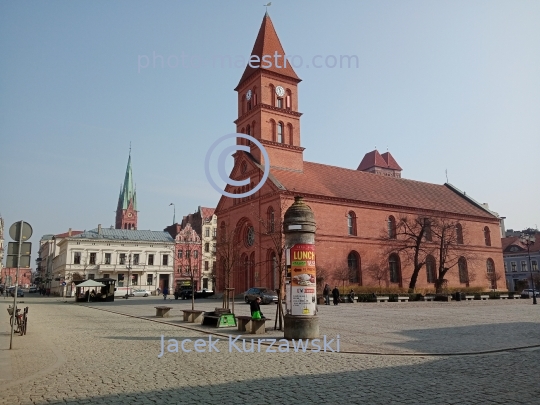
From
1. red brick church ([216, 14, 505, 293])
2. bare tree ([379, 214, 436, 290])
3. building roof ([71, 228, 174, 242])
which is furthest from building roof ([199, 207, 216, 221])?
bare tree ([379, 214, 436, 290])

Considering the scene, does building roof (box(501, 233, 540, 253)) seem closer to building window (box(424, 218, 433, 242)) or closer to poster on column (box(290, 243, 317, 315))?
building window (box(424, 218, 433, 242))

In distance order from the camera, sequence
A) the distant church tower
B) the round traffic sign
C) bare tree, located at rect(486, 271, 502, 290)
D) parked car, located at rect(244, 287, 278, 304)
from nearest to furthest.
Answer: the round traffic sign → parked car, located at rect(244, 287, 278, 304) → bare tree, located at rect(486, 271, 502, 290) → the distant church tower

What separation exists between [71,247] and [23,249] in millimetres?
61256

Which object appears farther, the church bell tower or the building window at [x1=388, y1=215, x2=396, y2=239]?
the building window at [x1=388, y1=215, x2=396, y2=239]

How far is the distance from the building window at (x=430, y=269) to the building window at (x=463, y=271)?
4.26 metres

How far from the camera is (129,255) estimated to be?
234 feet

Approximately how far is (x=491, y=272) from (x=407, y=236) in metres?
16.5

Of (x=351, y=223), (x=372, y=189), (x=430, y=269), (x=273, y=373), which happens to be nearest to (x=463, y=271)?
(x=430, y=269)

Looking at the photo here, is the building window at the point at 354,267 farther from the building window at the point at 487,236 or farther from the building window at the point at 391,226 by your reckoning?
the building window at the point at 487,236

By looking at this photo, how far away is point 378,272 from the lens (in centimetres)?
4569

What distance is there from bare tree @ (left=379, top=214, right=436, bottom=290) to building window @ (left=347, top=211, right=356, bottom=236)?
412cm

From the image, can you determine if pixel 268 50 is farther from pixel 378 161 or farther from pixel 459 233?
pixel 378 161

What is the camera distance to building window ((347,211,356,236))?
45.5 meters

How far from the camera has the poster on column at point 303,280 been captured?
13305 mm
